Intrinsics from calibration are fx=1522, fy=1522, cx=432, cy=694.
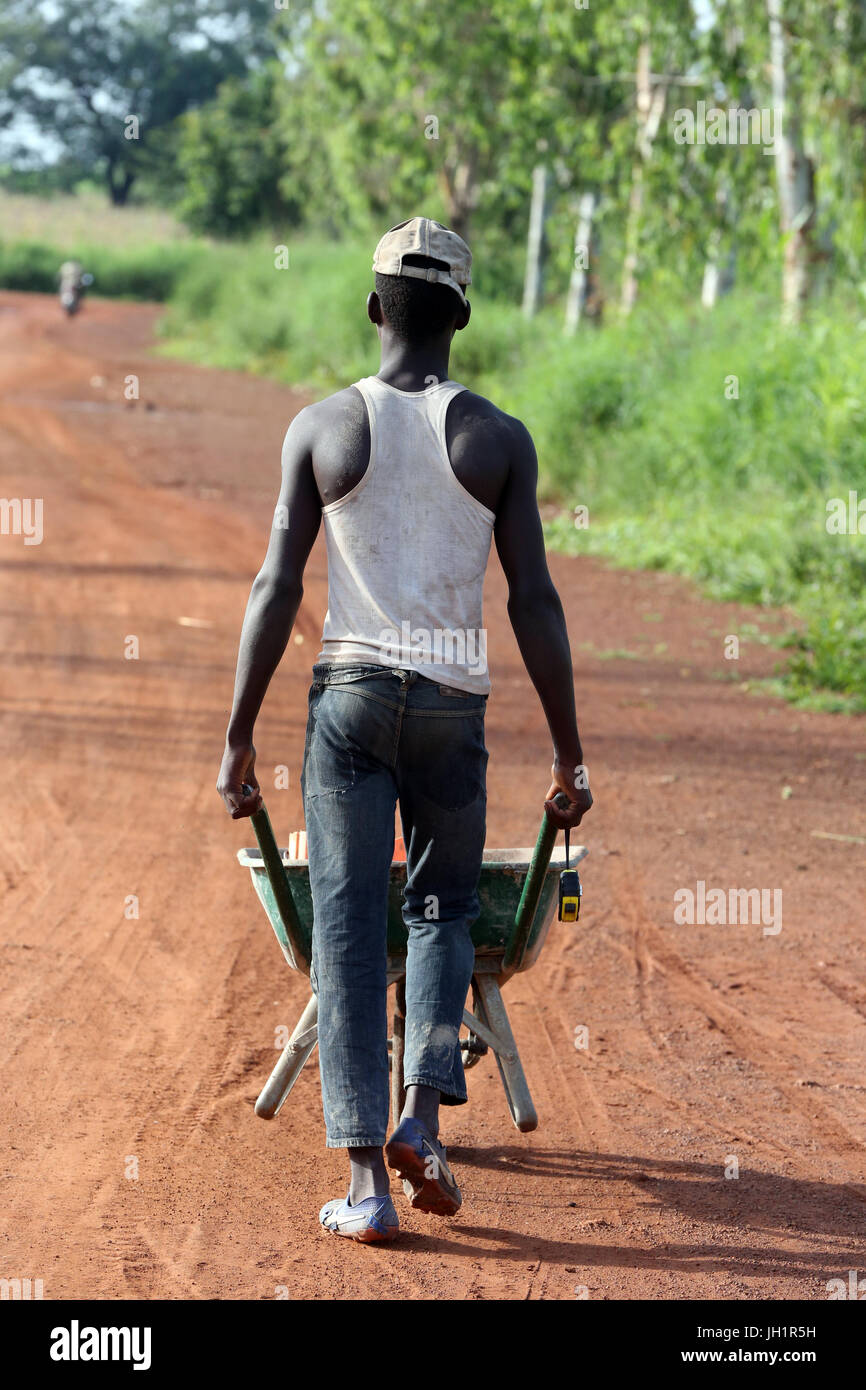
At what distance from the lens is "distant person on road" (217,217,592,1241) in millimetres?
3256

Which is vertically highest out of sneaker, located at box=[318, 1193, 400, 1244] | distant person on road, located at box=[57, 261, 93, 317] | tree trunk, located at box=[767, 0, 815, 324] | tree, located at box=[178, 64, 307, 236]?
tree, located at box=[178, 64, 307, 236]

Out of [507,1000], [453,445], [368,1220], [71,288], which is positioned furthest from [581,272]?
[368,1220]

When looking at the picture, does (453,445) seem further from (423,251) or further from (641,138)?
(641,138)

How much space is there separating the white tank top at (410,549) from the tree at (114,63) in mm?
73606

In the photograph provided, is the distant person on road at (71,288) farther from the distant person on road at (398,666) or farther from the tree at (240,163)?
the distant person on road at (398,666)

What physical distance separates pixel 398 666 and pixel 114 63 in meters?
77.7

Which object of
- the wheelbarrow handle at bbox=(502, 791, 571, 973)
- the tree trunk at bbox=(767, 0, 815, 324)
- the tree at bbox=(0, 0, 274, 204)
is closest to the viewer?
the wheelbarrow handle at bbox=(502, 791, 571, 973)

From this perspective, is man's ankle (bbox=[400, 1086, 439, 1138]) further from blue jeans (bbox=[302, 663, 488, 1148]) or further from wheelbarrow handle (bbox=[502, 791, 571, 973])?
wheelbarrow handle (bbox=[502, 791, 571, 973])

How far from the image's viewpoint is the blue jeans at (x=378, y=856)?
332 centimetres

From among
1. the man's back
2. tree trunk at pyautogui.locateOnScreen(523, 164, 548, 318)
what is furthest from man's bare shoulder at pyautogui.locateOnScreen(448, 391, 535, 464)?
tree trunk at pyautogui.locateOnScreen(523, 164, 548, 318)

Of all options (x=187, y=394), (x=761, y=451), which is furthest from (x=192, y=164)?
(x=761, y=451)

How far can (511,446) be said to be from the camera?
10.7 ft

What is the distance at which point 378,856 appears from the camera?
338cm

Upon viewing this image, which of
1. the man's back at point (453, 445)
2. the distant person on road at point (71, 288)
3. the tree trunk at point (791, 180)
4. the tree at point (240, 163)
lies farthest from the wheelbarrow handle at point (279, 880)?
the tree at point (240, 163)
